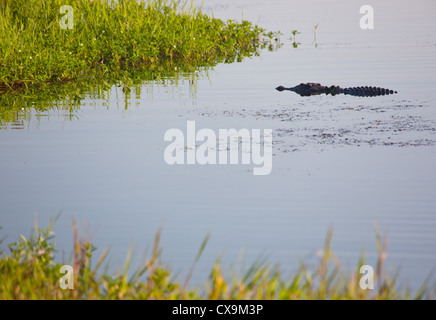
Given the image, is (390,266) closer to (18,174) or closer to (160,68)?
(18,174)

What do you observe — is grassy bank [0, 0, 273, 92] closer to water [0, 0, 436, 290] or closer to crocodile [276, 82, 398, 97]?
water [0, 0, 436, 290]

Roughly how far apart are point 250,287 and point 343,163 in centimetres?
443

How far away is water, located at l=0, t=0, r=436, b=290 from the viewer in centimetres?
634

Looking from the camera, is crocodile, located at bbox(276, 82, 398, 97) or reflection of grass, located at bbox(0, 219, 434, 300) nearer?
reflection of grass, located at bbox(0, 219, 434, 300)

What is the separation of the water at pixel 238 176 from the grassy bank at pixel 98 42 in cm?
155

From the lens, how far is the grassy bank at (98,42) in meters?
13.9

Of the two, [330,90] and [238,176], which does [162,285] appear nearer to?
[238,176]

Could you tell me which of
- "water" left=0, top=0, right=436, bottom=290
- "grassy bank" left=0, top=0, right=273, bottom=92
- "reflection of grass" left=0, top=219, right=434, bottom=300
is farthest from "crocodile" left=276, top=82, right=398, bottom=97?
"reflection of grass" left=0, top=219, right=434, bottom=300

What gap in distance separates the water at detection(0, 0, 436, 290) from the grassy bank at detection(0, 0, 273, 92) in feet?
5.10

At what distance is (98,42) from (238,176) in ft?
28.7

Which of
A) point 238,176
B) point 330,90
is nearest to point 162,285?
point 238,176

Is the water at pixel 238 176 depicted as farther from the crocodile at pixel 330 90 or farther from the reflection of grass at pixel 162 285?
the reflection of grass at pixel 162 285

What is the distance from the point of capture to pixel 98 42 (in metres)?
16.1
